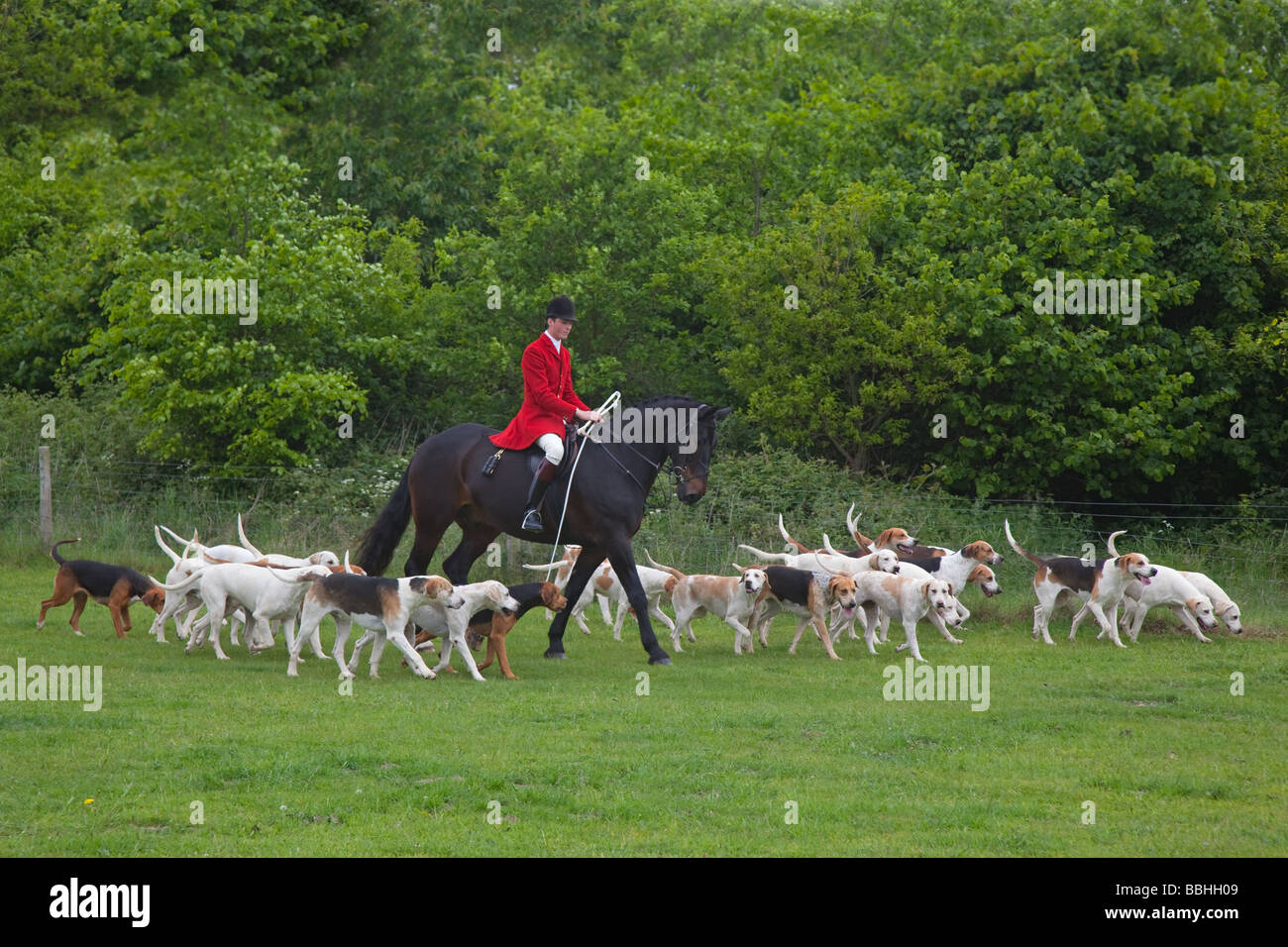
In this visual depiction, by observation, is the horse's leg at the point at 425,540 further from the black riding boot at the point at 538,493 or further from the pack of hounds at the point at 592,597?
the black riding boot at the point at 538,493

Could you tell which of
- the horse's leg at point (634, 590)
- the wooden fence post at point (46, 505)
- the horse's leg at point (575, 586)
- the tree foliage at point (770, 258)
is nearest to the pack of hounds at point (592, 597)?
the horse's leg at point (575, 586)

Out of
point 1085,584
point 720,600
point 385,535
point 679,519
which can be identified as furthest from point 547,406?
point 679,519

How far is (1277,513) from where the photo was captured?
70.2 ft

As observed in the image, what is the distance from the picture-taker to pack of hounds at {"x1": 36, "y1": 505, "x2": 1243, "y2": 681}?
11047mm

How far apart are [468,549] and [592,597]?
8.85 feet

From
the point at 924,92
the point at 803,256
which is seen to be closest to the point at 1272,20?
the point at 924,92

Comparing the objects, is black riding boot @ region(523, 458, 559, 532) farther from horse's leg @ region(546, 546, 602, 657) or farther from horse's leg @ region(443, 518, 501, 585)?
horse's leg @ region(443, 518, 501, 585)

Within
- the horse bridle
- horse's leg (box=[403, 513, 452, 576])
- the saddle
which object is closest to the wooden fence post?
horse's leg (box=[403, 513, 452, 576])

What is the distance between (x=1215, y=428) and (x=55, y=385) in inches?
721

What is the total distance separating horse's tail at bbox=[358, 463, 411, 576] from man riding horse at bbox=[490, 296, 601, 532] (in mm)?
1439

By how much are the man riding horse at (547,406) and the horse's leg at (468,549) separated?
0.86m

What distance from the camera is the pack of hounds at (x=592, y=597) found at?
11.0m

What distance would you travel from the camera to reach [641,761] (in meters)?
8.17

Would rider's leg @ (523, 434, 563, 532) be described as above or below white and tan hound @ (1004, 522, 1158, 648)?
above
